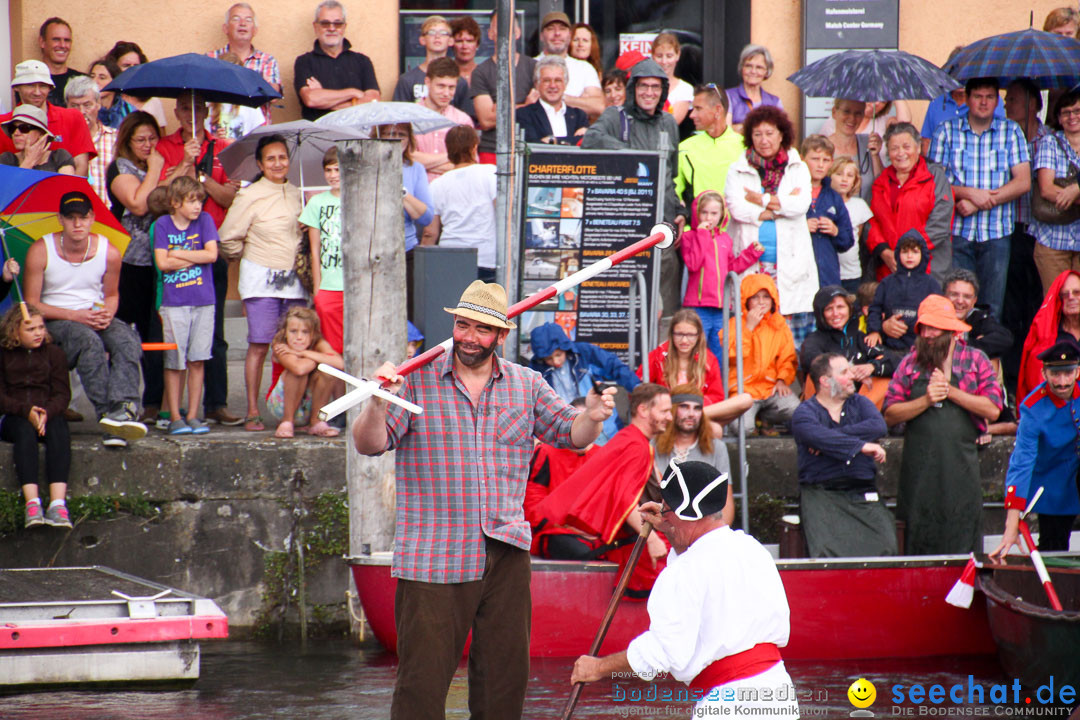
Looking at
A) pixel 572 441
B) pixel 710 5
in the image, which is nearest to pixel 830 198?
pixel 710 5

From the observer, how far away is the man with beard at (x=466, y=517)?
5496mm

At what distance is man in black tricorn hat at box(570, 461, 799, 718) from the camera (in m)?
4.56

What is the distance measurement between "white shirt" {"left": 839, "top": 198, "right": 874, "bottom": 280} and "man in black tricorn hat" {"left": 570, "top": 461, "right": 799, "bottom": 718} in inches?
258

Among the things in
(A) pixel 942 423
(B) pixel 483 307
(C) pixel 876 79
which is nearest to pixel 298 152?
(C) pixel 876 79

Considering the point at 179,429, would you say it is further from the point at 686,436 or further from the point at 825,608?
the point at 825,608

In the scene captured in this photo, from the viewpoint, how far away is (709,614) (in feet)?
15.0

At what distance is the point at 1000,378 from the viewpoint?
10.1 meters

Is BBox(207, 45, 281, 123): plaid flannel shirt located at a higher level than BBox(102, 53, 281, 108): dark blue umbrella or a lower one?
higher

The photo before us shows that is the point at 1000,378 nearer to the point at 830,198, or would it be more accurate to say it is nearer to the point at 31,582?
the point at 830,198

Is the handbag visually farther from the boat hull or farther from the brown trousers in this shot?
the brown trousers

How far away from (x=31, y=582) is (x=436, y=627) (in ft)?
12.8

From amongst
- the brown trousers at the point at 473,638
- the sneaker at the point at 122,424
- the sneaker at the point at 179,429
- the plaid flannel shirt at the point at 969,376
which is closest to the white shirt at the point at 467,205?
the sneaker at the point at 179,429

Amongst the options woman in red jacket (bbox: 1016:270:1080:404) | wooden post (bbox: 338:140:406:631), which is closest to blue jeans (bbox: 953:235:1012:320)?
woman in red jacket (bbox: 1016:270:1080:404)

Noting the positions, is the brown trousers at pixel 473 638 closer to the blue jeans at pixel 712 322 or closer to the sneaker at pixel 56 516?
the sneaker at pixel 56 516
